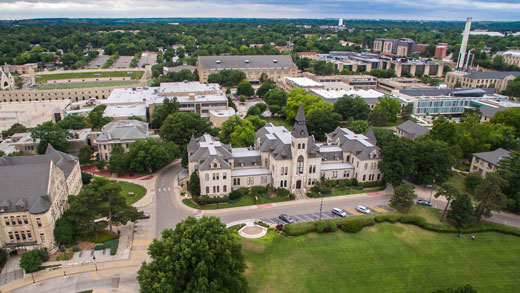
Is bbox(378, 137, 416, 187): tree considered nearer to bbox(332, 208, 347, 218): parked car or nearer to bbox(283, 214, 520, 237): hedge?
bbox(283, 214, 520, 237): hedge

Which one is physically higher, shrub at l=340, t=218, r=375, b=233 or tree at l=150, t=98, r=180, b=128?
tree at l=150, t=98, r=180, b=128

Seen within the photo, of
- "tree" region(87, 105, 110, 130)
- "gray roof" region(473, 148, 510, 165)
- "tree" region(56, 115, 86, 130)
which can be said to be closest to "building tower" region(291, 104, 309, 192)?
"gray roof" region(473, 148, 510, 165)

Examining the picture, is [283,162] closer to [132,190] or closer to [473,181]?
[132,190]

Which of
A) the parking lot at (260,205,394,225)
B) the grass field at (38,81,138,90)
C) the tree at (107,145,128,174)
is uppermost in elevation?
the grass field at (38,81,138,90)

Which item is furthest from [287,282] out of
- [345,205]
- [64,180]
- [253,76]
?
[253,76]

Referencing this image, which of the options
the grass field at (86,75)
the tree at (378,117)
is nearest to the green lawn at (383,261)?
the tree at (378,117)

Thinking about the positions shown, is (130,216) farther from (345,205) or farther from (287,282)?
(345,205)

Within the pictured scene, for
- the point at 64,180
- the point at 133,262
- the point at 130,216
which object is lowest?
the point at 133,262
